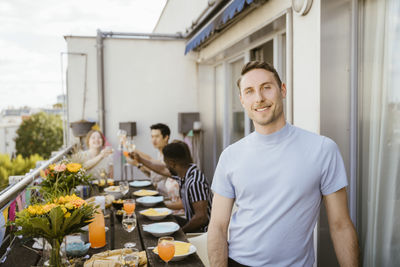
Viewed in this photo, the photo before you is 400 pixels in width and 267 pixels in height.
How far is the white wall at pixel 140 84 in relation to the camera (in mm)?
6145

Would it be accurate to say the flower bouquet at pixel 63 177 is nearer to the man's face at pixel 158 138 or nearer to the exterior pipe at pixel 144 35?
the man's face at pixel 158 138

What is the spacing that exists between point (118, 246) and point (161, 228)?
0.32m

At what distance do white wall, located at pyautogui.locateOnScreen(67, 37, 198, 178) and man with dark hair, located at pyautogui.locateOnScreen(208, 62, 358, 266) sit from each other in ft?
16.5

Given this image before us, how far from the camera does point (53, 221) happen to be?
4.37 ft

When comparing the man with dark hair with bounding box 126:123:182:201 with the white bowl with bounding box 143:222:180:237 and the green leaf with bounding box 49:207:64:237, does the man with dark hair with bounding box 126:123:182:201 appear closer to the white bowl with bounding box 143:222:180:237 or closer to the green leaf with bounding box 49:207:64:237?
the white bowl with bounding box 143:222:180:237

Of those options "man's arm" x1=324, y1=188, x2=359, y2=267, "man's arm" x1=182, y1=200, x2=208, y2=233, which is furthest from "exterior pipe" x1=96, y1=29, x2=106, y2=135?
"man's arm" x1=324, y1=188, x2=359, y2=267

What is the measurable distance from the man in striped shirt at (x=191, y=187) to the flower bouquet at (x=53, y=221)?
127 centimetres

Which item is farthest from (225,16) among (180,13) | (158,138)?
(180,13)

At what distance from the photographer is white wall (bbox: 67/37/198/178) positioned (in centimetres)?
614

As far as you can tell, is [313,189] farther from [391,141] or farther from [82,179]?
[82,179]

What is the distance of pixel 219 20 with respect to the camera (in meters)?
3.99

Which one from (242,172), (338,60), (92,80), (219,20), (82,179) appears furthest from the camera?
(92,80)

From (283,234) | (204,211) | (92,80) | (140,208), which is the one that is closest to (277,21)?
(204,211)

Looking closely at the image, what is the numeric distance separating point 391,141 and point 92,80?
5.33 meters
